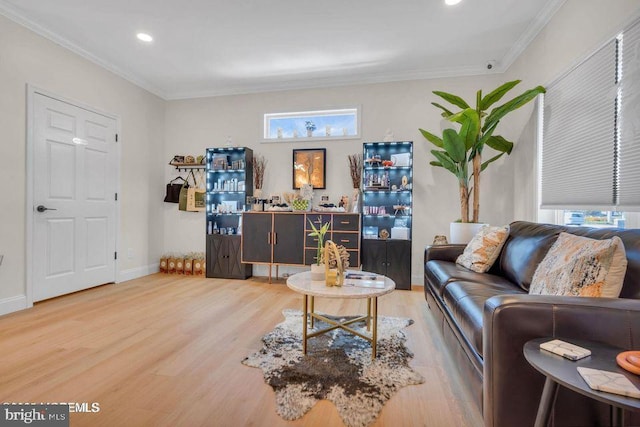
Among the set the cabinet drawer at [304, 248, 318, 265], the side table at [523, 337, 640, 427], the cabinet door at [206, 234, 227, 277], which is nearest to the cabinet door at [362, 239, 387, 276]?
the cabinet drawer at [304, 248, 318, 265]

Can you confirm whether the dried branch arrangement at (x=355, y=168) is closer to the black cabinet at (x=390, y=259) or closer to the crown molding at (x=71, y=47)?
the black cabinet at (x=390, y=259)

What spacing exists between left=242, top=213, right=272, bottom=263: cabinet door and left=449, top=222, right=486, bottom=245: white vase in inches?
93.3

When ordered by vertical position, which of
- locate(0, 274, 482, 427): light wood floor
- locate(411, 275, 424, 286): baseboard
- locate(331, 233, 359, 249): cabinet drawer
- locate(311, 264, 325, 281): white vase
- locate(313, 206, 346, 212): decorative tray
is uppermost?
locate(313, 206, 346, 212): decorative tray

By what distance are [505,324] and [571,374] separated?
0.32 m

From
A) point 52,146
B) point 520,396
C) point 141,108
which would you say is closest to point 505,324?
point 520,396

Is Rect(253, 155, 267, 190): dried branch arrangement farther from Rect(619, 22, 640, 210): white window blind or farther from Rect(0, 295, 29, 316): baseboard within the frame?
Rect(619, 22, 640, 210): white window blind

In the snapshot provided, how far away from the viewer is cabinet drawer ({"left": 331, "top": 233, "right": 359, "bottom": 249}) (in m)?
3.92

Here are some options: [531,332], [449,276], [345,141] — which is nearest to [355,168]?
[345,141]

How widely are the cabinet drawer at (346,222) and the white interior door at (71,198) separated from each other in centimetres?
302

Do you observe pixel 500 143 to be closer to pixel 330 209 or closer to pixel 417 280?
pixel 417 280

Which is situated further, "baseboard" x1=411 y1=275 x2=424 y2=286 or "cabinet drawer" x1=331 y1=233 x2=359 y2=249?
"baseboard" x1=411 y1=275 x2=424 y2=286

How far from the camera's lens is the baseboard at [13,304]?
2.85m

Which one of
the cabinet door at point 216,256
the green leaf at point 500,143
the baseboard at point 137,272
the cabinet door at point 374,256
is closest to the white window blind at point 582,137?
the green leaf at point 500,143

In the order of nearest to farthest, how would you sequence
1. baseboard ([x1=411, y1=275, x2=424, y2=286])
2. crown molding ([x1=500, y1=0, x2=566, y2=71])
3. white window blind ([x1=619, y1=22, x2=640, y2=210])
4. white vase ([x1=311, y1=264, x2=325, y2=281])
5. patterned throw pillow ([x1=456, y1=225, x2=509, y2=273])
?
1. white window blind ([x1=619, y1=22, x2=640, y2=210])
2. white vase ([x1=311, y1=264, x2=325, y2=281])
3. patterned throw pillow ([x1=456, y1=225, x2=509, y2=273])
4. crown molding ([x1=500, y1=0, x2=566, y2=71])
5. baseboard ([x1=411, y1=275, x2=424, y2=286])
